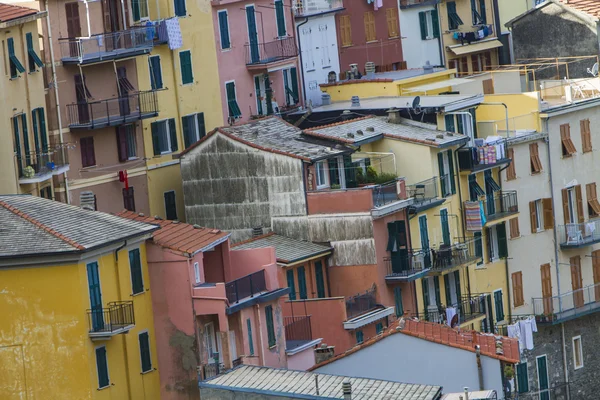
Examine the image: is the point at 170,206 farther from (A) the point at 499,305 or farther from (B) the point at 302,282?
(A) the point at 499,305

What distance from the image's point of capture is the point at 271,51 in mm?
97812

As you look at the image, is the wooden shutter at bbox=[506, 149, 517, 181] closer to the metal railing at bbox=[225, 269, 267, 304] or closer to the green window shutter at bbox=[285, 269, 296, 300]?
the green window shutter at bbox=[285, 269, 296, 300]

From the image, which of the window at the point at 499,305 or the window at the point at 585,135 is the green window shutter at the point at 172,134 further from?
the window at the point at 585,135

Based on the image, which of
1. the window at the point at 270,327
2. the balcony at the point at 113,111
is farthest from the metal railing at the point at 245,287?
the balcony at the point at 113,111

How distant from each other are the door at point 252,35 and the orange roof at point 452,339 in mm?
22920

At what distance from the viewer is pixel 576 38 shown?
360ft

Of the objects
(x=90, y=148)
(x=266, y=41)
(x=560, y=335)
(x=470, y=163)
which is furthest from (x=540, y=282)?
(x=90, y=148)

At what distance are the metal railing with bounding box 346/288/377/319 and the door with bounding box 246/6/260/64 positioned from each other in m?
14.4

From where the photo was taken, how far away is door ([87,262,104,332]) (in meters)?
72.3

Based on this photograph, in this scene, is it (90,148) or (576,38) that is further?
(576,38)

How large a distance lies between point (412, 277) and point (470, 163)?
759 centimetres

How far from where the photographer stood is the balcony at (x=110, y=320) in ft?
237

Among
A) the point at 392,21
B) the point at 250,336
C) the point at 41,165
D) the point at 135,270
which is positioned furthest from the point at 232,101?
the point at 135,270

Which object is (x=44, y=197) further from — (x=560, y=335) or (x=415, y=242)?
(x=560, y=335)
